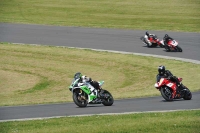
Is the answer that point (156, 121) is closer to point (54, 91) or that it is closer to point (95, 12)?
point (54, 91)

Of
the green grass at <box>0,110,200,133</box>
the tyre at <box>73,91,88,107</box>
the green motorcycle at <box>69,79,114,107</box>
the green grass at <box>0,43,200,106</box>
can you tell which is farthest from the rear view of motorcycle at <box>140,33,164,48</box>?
the green grass at <box>0,110,200,133</box>

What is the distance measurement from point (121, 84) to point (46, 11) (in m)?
33.7

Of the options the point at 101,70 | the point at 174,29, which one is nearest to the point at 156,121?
the point at 101,70

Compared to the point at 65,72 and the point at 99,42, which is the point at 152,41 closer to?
the point at 99,42

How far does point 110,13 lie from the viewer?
59875 millimetres

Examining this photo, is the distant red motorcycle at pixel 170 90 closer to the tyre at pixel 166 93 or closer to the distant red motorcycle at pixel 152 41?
the tyre at pixel 166 93

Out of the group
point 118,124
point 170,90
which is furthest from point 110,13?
point 118,124

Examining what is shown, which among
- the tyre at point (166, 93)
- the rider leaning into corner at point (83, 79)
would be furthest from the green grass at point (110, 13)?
the rider leaning into corner at point (83, 79)

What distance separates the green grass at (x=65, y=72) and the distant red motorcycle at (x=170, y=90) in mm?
2658

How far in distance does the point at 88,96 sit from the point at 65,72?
42.1 ft

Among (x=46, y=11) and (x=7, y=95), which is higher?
(x=46, y=11)

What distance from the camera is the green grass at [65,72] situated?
2612 centimetres

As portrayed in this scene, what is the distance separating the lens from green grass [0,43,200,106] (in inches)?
1029

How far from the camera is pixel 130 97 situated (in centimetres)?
2361
